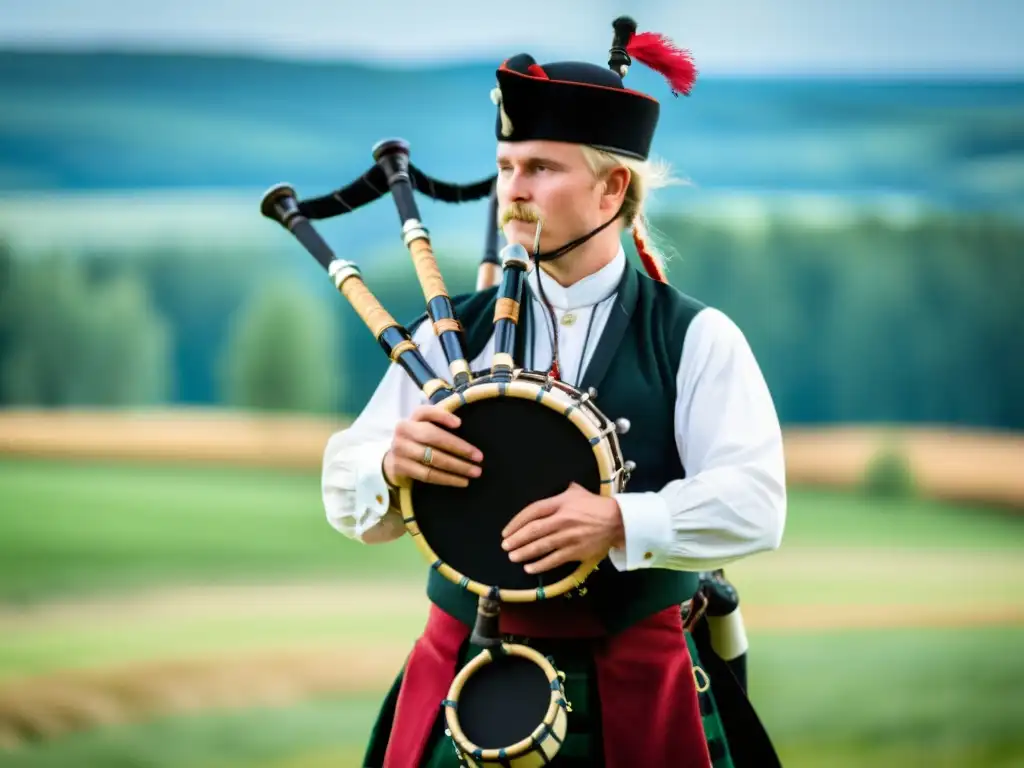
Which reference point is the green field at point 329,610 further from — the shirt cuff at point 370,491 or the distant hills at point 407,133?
the shirt cuff at point 370,491

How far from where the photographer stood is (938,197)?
607 centimetres

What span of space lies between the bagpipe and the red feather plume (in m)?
0.42

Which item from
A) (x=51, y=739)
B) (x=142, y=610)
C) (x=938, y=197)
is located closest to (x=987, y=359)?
(x=938, y=197)

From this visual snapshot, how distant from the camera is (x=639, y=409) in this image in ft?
5.87

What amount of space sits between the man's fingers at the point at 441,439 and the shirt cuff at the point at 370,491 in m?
0.13

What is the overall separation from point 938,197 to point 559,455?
4942 mm

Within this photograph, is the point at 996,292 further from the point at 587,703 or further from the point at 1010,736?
the point at 587,703

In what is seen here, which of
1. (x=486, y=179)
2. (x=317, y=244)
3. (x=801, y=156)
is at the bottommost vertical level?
(x=317, y=244)

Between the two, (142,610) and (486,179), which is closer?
(486,179)

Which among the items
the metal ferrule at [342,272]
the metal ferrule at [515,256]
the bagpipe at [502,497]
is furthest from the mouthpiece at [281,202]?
the metal ferrule at [515,256]

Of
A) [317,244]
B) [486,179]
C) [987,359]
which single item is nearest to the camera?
[317,244]

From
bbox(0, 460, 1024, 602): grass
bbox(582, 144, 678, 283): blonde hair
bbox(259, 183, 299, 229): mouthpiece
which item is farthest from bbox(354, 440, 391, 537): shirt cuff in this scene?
bbox(0, 460, 1024, 602): grass

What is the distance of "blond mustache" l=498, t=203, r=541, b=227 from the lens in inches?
72.4

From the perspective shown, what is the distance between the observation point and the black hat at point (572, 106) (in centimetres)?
181
